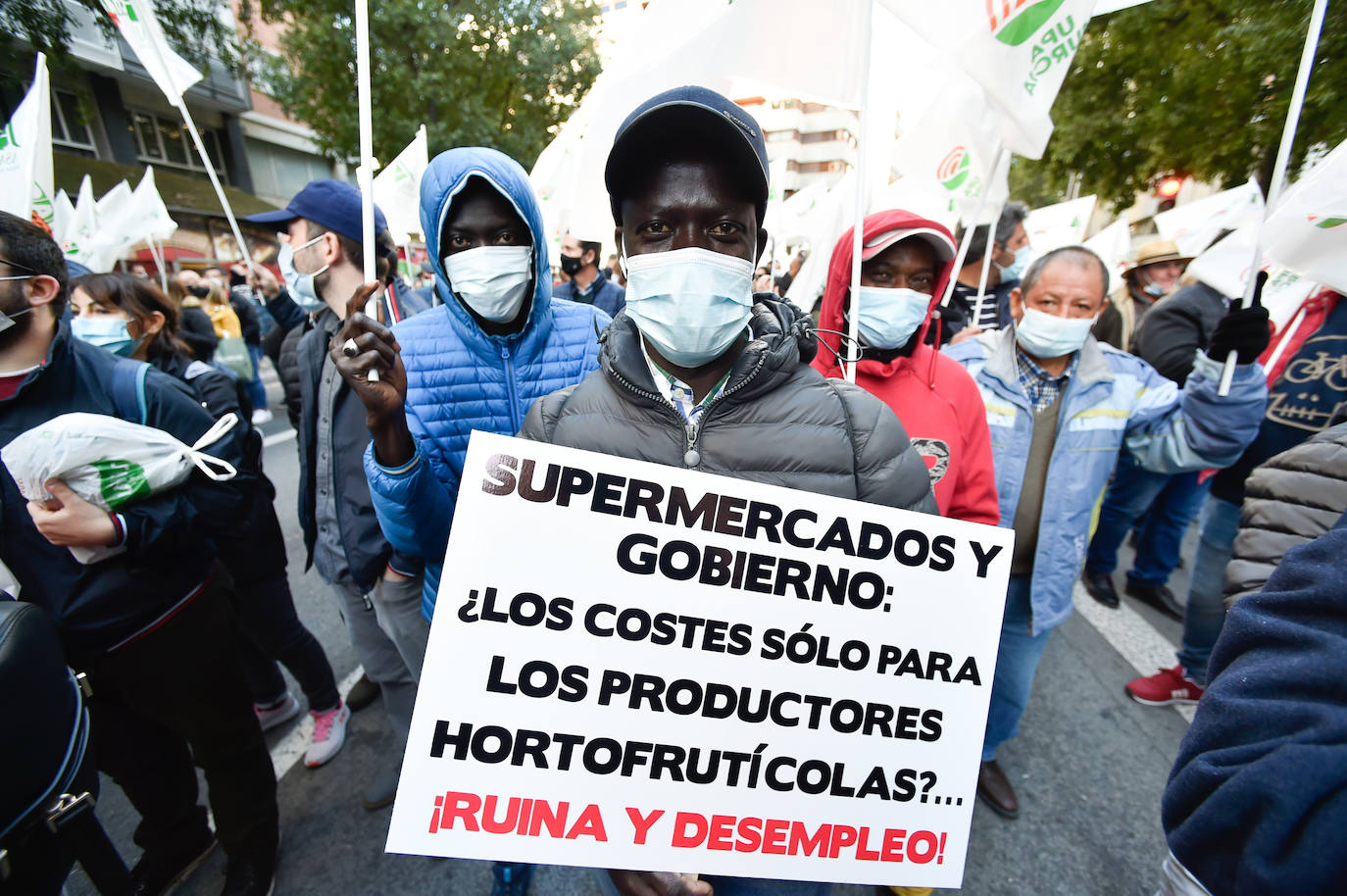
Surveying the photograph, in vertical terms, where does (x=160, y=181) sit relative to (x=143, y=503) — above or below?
above

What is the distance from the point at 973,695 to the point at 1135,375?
5.89ft

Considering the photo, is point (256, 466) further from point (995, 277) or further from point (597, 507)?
point (995, 277)

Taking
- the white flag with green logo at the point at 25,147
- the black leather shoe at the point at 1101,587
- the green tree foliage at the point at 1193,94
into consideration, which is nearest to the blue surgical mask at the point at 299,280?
the white flag with green logo at the point at 25,147

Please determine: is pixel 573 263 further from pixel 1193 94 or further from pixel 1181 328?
pixel 1193 94

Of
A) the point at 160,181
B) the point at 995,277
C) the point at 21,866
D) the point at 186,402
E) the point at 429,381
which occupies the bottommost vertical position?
the point at 21,866

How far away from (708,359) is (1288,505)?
3.82ft

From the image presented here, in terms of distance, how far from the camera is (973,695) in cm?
108

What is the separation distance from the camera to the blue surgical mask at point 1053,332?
2.05 m

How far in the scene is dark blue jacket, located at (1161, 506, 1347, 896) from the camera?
63 centimetres

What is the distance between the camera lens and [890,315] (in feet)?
6.03

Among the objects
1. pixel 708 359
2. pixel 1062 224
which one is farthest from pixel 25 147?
pixel 1062 224

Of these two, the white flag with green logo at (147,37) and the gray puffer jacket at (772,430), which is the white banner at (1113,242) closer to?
the gray puffer jacket at (772,430)

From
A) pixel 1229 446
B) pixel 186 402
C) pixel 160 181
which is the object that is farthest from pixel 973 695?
pixel 160 181

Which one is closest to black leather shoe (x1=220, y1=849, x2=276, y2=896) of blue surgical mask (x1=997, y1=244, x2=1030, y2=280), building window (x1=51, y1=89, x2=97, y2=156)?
blue surgical mask (x1=997, y1=244, x2=1030, y2=280)
